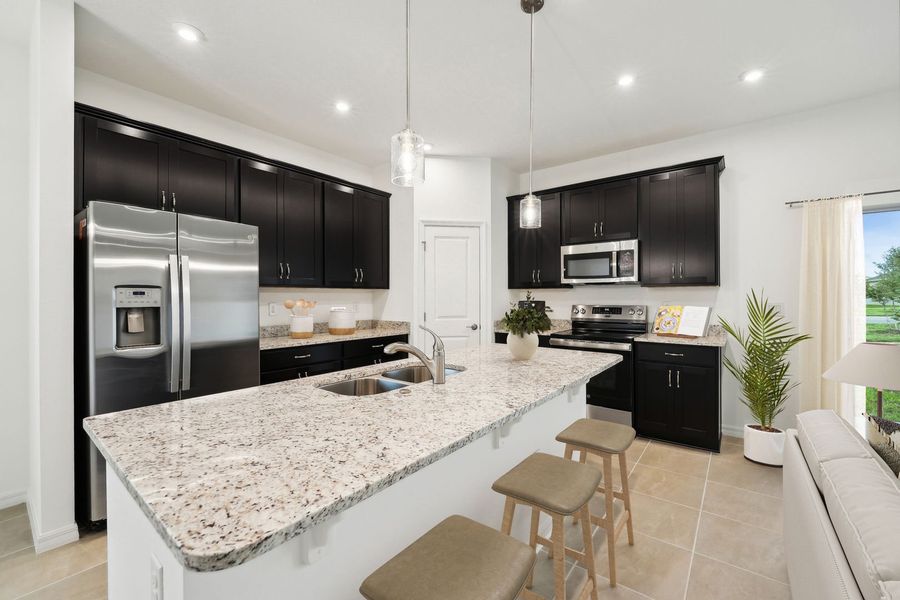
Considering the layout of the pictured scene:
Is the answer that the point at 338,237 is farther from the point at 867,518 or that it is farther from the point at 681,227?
the point at 867,518

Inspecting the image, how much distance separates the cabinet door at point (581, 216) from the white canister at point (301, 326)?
9.23 feet

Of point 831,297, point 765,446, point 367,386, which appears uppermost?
point 831,297

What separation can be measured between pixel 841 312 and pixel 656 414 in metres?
1.60

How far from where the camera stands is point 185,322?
2455 mm

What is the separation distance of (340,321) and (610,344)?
264 cm

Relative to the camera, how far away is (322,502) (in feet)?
2.53

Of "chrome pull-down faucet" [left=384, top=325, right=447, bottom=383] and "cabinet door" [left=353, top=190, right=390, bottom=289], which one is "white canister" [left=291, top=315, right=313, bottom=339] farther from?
"chrome pull-down faucet" [left=384, top=325, right=447, bottom=383]

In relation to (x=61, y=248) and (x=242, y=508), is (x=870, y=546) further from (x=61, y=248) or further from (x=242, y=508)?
(x=61, y=248)

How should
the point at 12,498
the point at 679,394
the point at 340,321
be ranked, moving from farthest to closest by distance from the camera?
the point at 340,321
the point at 679,394
the point at 12,498

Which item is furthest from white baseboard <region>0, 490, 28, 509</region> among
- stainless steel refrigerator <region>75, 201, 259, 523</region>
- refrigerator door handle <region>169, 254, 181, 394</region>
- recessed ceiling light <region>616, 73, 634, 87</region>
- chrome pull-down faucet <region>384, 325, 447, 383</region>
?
recessed ceiling light <region>616, 73, 634, 87</region>

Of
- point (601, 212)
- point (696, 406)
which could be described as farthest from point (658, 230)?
point (696, 406)

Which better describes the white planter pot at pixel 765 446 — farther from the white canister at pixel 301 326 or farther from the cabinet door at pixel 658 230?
the white canister at pixel 301 326

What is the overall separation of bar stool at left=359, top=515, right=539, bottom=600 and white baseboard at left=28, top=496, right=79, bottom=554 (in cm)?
227

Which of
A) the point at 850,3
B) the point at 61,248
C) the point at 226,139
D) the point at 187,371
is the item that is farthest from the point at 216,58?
the point at 850,3
